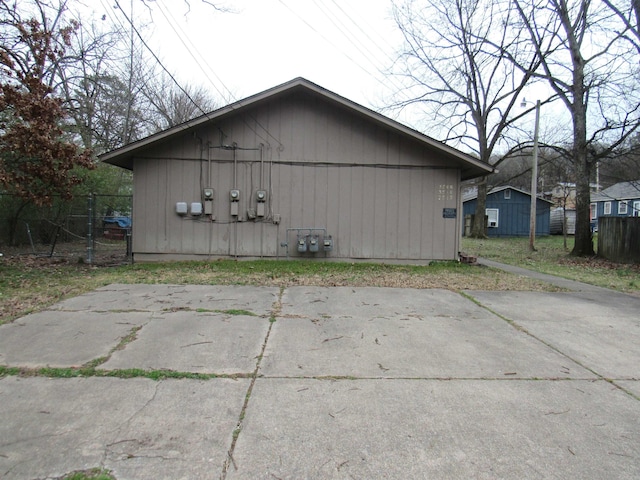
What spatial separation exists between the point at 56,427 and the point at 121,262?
30.0ft

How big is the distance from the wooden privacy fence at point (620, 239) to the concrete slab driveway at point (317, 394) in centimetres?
974

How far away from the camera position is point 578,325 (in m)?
5.56

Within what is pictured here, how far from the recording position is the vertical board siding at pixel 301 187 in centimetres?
1082

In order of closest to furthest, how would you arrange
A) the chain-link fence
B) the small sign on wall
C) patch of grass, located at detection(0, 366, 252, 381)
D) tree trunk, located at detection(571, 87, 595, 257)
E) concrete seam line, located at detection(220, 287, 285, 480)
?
concrete seam line, located at detection(220, 287, 285, 480), patch of grass, located at detection(0, 366, 252, 381), the small sign on wall, the chain-link fence, tree trunk, located at detection(571, 87, 595, 257)

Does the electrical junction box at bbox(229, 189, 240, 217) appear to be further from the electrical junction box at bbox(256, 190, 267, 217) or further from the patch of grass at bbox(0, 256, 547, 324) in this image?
the patch of grass at bbox(0, 256, 547, 324)

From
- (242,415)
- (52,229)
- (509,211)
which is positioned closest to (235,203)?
(242,415)

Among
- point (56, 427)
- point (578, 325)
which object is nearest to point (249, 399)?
point (56, 427)

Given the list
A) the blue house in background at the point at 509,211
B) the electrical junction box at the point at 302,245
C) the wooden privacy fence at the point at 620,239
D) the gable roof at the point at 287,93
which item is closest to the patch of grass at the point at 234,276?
the electrical junction box at the point at 302,245

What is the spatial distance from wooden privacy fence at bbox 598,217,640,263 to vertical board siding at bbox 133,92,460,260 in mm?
7263

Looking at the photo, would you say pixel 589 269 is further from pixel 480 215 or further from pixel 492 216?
pixel 492 216

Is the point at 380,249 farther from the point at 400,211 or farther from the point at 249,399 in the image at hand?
the point at 249,399

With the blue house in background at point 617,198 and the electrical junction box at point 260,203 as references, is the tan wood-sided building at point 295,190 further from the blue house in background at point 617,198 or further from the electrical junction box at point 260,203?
the blue house in background at point 617,198

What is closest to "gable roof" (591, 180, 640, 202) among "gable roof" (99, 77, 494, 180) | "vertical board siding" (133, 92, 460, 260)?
"gable roof" (99, 77, 494, 180)

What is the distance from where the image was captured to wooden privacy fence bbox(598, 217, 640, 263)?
1360 centimetres
